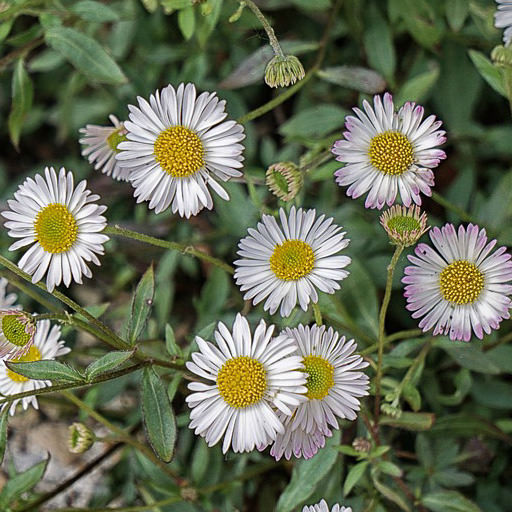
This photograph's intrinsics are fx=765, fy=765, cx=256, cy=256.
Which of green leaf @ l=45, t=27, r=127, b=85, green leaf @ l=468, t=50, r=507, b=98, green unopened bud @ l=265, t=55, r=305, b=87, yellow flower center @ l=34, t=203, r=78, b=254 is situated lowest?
yellow flower center @ l=34, t=203, r=78, b=254

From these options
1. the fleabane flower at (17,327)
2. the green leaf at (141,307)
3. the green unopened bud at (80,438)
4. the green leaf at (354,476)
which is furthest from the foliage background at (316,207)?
the fleabane flower at (17,327)

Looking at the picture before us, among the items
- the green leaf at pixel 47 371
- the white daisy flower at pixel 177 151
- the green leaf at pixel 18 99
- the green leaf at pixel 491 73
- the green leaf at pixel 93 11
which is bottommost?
the green leaf at pixel 47 371

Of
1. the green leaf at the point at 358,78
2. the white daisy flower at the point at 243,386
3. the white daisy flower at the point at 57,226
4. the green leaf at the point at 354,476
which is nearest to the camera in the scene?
the white daisy flower at the point at 243,386

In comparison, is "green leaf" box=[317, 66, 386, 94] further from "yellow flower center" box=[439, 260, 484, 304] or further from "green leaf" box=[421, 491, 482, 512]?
"green leaf" box=[421, 491, 482, 512]

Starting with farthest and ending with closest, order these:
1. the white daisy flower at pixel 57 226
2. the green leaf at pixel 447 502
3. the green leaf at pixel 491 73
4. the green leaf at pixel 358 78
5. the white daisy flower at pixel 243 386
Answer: the green leaf at pixel 358 78
the green leaf at pixel 491 73
the green leaf at pixel 447 502
the white daisy flower at pixel 57 226
the white daisy flower at pixel 243 386

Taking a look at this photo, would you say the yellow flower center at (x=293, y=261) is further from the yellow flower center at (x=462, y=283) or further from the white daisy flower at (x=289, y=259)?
the yellow flower center at (x=462, y=283)

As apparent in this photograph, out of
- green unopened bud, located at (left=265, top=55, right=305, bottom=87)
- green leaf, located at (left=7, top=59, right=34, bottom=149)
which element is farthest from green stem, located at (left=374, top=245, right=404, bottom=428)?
green leaf, located at (left=7, top=59, right=34, bottom=149)

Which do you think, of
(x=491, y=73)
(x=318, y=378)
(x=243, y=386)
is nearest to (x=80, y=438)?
(x=243, y=386)

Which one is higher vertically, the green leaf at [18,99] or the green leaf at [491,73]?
the green leaf at [491,73]
